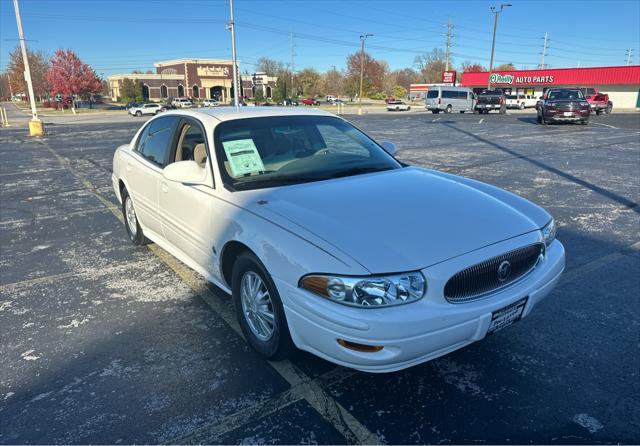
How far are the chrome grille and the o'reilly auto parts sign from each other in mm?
71124

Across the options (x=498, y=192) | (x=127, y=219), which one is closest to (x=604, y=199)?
(x=498, y=192)

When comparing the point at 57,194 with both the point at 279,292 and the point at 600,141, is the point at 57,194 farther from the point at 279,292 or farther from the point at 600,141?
the point at 600,141

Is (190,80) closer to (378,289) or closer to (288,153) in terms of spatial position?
(288,153)

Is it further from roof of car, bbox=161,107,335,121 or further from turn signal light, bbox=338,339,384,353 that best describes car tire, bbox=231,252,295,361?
roof of car, bbox=161,107,335,121

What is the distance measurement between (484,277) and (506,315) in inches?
11.0

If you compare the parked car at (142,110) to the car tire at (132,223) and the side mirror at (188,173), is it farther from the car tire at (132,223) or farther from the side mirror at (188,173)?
the side mirror at (188,173)

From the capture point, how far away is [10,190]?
346 inches

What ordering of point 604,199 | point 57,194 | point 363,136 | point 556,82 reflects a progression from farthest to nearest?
point 556,82 → point 57,194 → point 604,199 → point 363,136

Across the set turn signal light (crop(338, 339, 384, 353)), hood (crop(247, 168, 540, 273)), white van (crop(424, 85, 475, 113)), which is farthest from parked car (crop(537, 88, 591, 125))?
turn signal light (crop(338, 339, 384, 353))

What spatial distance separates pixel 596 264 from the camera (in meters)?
4.53

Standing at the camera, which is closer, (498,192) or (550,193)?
(498,192)

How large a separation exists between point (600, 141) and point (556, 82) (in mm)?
56861

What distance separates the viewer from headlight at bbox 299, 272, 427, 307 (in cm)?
223

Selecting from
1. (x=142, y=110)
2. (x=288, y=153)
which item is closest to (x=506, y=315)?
(x=288, y=153)
